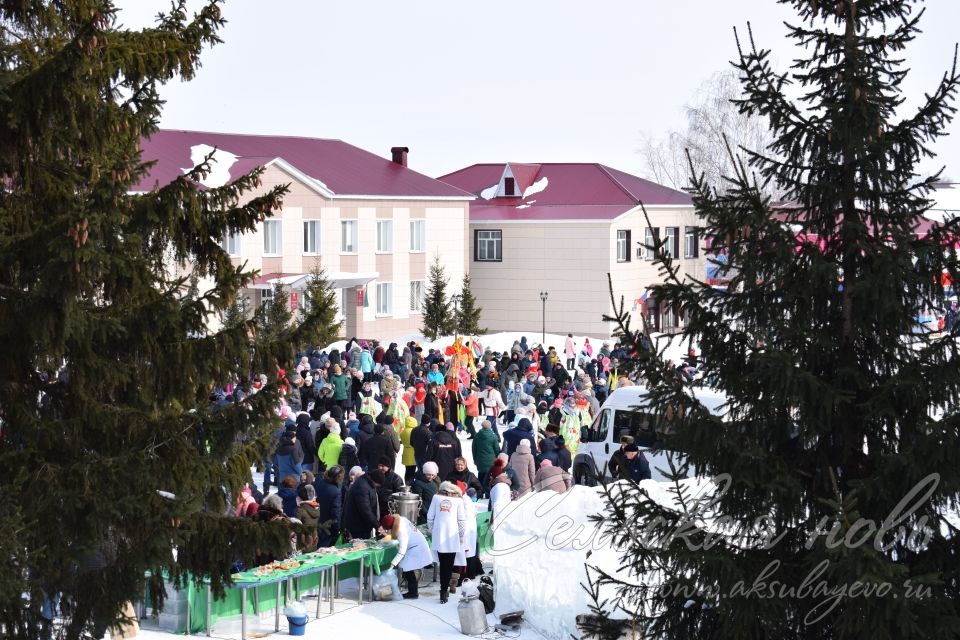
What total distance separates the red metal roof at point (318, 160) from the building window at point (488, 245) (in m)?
2.68

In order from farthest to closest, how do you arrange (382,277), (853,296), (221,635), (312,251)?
(382,277), (312,251), (221,635), (853,296)

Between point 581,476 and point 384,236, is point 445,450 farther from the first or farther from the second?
point 384,236

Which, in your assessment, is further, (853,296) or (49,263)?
(49,263)

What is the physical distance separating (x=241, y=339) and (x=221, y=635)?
5923mm

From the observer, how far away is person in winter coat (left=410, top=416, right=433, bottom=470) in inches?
758

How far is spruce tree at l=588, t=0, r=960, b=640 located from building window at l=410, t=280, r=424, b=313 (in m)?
45.9

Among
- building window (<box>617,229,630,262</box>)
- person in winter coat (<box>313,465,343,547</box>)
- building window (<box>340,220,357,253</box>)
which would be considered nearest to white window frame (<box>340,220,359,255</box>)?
building window (<box>340,220,357,253</box>)

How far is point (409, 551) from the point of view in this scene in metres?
15.0

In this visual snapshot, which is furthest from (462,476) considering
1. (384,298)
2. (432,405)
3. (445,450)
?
(384,298)

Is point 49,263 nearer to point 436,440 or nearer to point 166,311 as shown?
point 166,311

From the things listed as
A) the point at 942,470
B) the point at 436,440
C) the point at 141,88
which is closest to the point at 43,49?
the point at 141,88

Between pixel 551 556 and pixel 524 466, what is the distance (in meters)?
4.00

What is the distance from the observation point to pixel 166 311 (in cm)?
A: 834

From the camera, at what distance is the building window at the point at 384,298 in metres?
50.8
